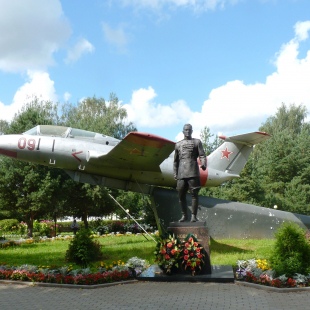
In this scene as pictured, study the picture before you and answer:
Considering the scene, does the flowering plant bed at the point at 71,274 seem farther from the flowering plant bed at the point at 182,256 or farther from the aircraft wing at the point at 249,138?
the aircraft wing at the point at 249,138

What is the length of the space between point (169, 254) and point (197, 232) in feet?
3.04

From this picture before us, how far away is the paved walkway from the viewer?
23.6ft

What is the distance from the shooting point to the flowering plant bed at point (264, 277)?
27.5ft

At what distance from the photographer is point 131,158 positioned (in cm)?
1412

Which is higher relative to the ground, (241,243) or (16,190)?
(16,190)

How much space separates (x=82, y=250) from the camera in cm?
1273

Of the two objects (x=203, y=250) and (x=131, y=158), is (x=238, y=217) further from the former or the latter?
(x=203, y=250)

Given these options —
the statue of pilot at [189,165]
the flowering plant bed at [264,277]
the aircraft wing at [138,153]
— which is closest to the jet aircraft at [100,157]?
the aircraft wing at [138,153]

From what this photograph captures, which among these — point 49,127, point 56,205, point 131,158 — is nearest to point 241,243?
point 131,158

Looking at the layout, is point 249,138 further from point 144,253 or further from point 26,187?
point 26,187

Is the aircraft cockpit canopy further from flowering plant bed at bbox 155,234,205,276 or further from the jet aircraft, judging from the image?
flowering plant bed at bbox 155,234,205,276

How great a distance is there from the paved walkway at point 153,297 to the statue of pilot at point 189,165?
230cm

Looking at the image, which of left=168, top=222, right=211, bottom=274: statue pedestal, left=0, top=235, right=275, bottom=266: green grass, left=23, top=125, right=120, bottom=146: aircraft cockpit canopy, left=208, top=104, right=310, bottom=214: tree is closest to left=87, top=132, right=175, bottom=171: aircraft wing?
left=23, top=125, right=120, bottom=146: aircraft cockpit canopy

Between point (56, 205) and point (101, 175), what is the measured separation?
37.9 ft
